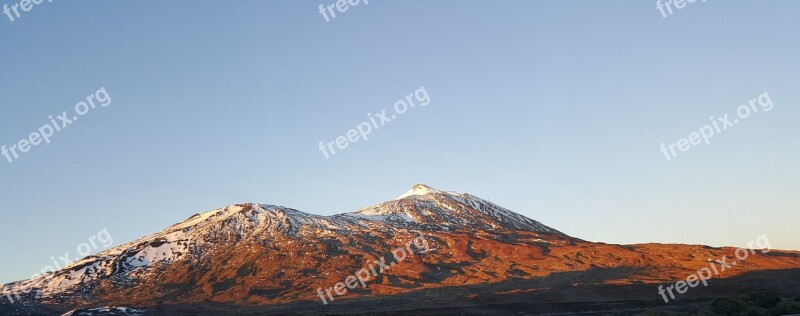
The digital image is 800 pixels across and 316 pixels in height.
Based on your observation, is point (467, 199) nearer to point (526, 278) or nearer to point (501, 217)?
point (501, 217)

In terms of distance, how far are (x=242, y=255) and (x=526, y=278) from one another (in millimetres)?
52816

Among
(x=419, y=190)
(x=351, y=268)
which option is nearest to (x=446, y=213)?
(x=419, y=190)

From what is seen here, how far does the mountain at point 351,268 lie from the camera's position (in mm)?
83875

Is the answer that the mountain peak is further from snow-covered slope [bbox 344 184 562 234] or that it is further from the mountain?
the mountain

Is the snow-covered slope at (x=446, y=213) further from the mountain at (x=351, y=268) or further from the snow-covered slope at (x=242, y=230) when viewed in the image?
the mountain at (x=351, y=268)

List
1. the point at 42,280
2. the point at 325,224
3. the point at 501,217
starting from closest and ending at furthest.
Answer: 1. the point at 42,280
2. the point at 325,224
3. the point at 501,217

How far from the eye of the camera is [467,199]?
171m

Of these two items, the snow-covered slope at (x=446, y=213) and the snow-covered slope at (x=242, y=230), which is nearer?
the snow-covered slope at (x=242, y=230)

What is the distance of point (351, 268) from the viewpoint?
10956 cm

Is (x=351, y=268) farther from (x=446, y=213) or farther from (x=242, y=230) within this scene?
(x=446, y=213)

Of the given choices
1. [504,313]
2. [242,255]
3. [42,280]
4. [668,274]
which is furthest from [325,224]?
[504,313]

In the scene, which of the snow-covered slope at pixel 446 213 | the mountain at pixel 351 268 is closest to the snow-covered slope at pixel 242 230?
the snow-covered slope at pixel 446 213

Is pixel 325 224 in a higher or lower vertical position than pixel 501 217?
higher

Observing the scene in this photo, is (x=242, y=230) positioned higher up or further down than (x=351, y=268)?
→ higher up
